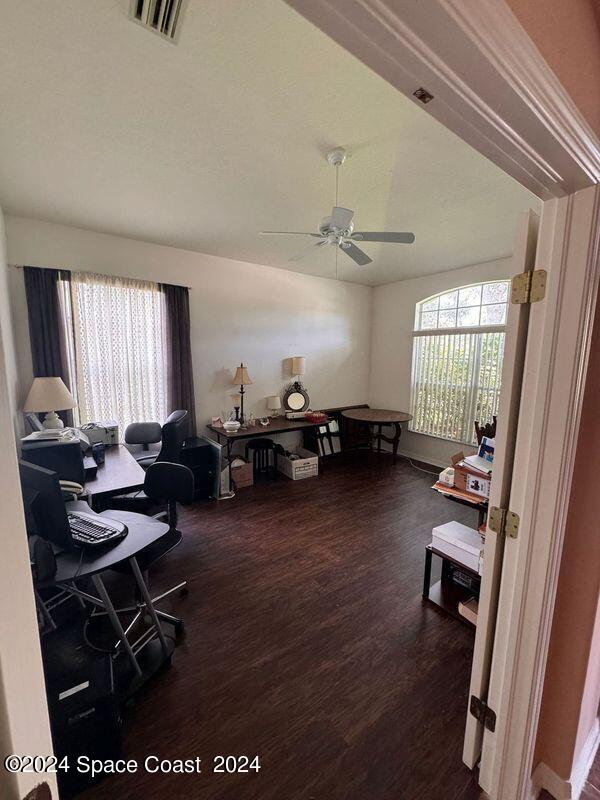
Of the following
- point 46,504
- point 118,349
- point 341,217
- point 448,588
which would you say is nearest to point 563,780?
point 448,588

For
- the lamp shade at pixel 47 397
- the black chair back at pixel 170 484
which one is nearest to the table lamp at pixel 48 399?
the lamp shade at pixel 47 397

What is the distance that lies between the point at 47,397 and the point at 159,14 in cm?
231

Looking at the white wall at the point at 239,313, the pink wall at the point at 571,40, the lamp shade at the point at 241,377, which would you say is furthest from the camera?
the lamp shade at the point at 241,377

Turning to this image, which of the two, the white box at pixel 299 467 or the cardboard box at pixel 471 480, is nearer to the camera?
the cardboard box at pixel 471 480

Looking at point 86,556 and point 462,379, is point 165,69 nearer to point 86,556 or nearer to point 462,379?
point 86,556

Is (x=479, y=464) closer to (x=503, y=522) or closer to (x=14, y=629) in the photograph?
(x=503, y=522)

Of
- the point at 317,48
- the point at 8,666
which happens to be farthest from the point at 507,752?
the point at 317,48

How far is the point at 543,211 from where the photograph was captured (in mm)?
983

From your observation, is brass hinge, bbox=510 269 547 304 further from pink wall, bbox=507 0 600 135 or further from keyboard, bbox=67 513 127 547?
keyboard, bbox=67 513 127 547

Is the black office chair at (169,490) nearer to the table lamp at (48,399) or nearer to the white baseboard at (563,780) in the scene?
the table lamp at (48,399)

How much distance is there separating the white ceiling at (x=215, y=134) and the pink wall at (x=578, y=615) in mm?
1647

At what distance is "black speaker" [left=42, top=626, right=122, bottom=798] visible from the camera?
1.21m

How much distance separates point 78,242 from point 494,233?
4.14 metres

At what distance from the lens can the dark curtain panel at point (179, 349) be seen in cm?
375
